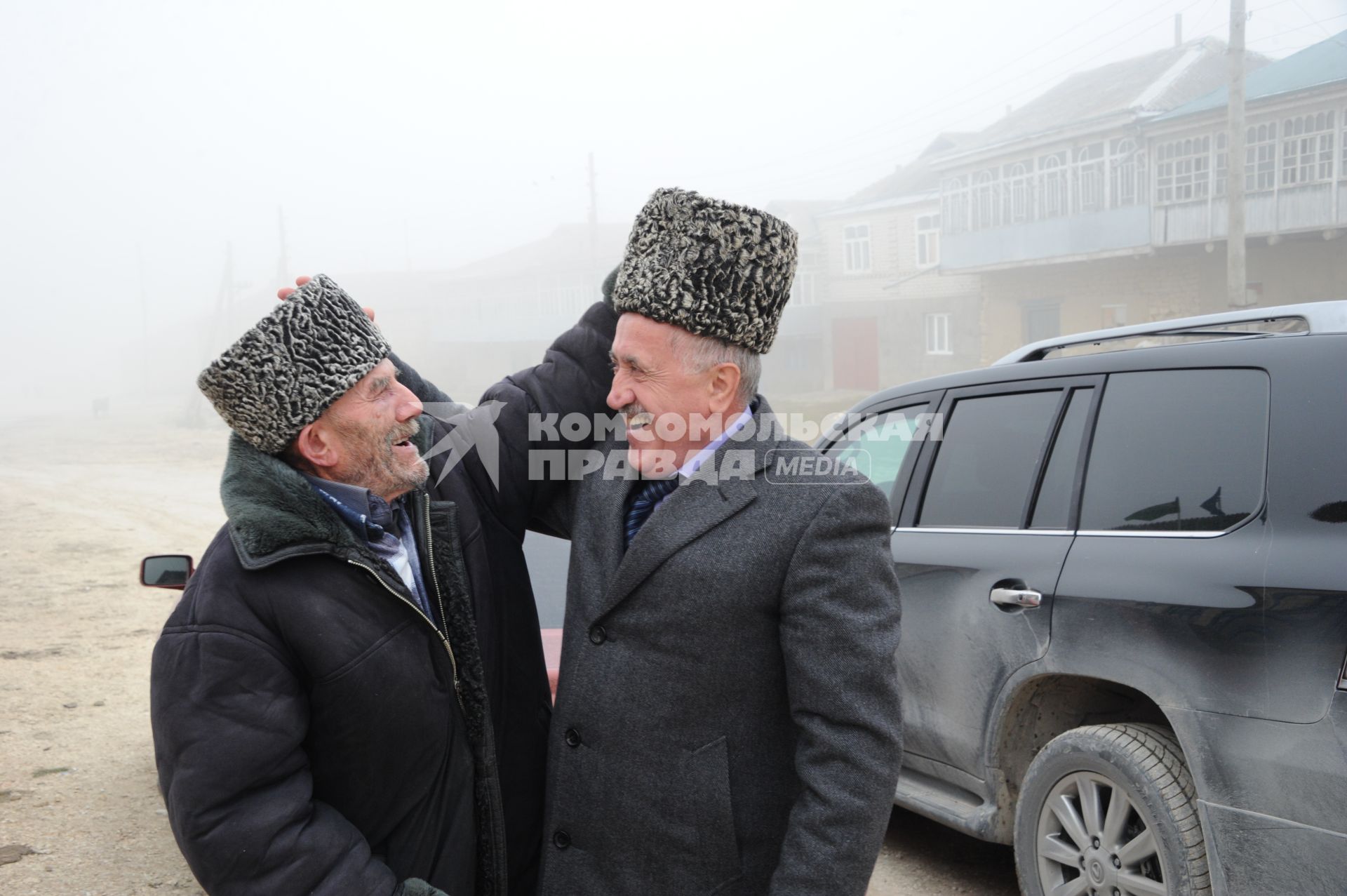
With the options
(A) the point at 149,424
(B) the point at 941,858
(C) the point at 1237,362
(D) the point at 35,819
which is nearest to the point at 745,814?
(C) the point at 1237,362

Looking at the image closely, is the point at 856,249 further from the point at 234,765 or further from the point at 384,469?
the point at 234,765

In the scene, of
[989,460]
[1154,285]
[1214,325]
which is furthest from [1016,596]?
[1154,285]

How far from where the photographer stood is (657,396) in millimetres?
1847

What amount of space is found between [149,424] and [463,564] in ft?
117

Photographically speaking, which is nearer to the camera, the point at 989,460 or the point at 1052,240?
the point at 989,460

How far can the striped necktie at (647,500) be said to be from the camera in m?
1.92

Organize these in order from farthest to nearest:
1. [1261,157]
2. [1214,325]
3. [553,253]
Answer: [553,253] → [1261,157] → [1214,325]

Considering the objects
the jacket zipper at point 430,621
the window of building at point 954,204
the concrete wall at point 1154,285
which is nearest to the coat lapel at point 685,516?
the jacket zipper at point 430,621

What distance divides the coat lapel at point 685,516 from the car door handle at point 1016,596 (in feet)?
4.90

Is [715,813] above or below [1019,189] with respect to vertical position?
below

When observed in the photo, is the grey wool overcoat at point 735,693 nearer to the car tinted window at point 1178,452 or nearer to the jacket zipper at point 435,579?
the jacket zipper at point 435,579

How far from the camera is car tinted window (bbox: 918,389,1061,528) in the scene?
3273 millimetres

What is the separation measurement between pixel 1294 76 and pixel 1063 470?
24247mm

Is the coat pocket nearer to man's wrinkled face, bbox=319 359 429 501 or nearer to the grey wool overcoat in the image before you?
the grey wool overcoat
